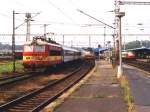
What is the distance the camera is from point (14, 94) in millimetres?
22516

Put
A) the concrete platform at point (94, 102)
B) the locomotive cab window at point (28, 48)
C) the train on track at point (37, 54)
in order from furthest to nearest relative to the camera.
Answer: the locomotive cab window at point (28, 48), the train on track at point (37, 54), the concrete platform at point (94, 102)

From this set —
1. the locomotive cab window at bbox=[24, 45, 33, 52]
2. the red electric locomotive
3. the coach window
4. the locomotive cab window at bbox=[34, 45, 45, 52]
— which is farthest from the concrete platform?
the coach window

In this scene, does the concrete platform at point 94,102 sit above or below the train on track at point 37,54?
below

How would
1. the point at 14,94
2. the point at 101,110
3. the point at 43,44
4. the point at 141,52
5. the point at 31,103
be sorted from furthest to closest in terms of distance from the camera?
the point at 141,52
the point at 43,44
the point at 14,94
the point at 31,103
the point at 101,110

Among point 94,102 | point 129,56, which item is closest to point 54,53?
point 94,102

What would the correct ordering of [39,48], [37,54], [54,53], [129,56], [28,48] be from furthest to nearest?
[129,56], [54,53], [28,48], [39,48], [37,54]

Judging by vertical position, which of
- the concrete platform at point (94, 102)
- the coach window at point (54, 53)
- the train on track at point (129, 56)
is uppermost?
the coach window at point (54, 53)

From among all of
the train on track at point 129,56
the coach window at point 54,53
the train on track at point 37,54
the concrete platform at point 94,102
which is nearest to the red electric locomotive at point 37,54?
the train on track at point 37,54

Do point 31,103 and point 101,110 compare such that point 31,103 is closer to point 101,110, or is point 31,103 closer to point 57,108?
point 57,108

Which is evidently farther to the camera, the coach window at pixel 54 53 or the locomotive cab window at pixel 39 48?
the coach window at pixel 54 53

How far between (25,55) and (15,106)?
23.6m

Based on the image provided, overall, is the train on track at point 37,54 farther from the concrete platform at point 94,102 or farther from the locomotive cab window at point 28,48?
the concrete platform at point 94,102

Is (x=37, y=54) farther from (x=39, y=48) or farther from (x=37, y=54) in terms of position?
(x=39, y=48)

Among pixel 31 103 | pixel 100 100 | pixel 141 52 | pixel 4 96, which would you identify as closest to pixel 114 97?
pixel 100 100
